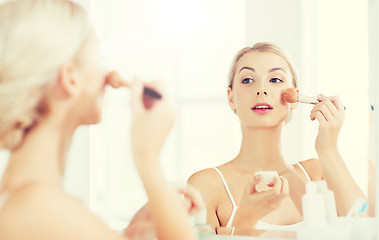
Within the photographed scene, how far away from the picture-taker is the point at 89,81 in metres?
0.83

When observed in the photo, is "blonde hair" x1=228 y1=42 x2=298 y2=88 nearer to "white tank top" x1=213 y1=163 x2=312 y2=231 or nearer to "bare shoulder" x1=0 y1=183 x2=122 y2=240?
"white tank top" x1=213 y1=163 x2=312 y2=231

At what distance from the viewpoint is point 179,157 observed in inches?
45.6

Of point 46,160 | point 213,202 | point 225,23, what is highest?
point 225,23

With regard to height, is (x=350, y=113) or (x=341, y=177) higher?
(x=350, y=113)

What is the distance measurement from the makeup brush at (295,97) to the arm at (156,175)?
0.35m

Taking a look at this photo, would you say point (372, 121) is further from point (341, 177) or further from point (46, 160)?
point (46, 160)

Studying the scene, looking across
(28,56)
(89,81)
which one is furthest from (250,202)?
(28,56)

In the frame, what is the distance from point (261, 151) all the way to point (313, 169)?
0.12 m

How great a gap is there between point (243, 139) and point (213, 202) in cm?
16

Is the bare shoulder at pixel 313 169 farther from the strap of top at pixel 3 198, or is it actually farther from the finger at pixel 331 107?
the strap of top at pixel 3 198

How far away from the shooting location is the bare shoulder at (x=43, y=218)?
661mm

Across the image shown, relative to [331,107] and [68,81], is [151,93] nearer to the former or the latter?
[68,81]

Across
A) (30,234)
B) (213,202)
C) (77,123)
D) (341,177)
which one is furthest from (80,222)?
(341,177)

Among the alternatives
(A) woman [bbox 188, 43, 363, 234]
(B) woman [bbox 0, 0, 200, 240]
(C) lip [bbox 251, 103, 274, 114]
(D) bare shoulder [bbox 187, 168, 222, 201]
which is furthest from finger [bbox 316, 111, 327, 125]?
(B) woman [bbox 0, 0, 200, 240]
